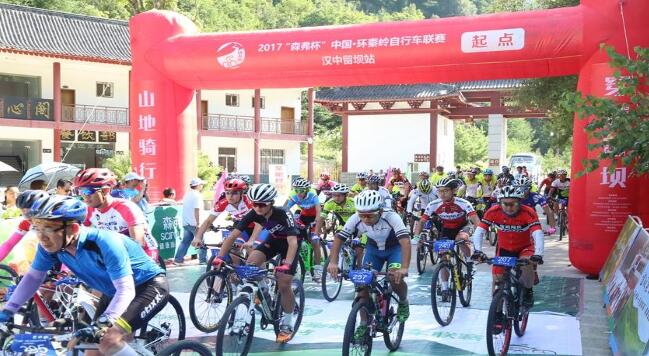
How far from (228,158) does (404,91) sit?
36.9 feet

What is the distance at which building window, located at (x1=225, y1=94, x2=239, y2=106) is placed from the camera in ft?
129

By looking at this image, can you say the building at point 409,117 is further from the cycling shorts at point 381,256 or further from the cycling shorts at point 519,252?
the cycling shorts at point 381,256

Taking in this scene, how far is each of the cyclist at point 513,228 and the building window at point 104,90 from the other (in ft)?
94.5

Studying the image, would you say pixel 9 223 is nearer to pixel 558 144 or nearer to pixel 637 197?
pixel 637 197

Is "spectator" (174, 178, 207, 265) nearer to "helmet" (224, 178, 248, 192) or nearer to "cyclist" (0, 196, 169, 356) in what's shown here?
"helmet" (224, 178, 248, 192)

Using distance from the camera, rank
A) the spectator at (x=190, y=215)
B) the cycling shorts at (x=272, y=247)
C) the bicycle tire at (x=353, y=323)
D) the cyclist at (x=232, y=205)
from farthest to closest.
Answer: the spectator at (x=190, y=215)
the cyclist at (x=232, y=205)
the cycling shorts at (x=272, y=247)
the bicycle tire at (x=353, y=323)

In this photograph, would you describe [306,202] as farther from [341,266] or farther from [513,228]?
[513,228]

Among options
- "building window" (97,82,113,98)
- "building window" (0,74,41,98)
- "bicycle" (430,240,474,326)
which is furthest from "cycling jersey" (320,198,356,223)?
"building window" (97,82,113,98)

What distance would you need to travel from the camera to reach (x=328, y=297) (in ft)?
32.5

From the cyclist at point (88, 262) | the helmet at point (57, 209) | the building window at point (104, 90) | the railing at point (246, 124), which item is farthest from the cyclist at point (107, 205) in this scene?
the railing at point (246, 124)

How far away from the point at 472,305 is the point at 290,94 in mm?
34423

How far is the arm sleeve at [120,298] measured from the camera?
390 cm

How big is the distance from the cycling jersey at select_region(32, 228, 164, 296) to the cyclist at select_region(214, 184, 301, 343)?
2.34m

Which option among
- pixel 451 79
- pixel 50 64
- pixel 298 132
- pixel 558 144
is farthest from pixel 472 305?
pixel 298 132
